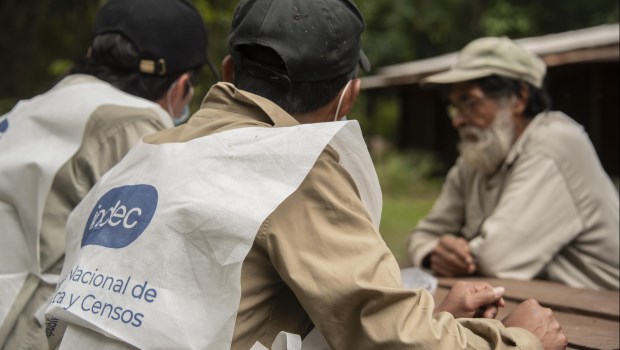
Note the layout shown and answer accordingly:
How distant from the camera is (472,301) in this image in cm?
198

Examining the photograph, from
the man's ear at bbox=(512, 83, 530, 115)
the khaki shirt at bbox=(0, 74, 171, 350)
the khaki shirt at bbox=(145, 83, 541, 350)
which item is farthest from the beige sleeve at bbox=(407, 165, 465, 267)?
the khaki shirt at bbox=(145, 83, 541, 350)

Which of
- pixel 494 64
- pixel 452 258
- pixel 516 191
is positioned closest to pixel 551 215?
pixel 516 191

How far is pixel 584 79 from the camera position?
340 inches

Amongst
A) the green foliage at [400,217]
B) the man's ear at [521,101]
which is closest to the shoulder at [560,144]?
the man's ear at [521,101]

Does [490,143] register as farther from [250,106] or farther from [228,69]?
[250,106]

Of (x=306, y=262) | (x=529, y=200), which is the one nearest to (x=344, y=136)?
(x=306, y=262)

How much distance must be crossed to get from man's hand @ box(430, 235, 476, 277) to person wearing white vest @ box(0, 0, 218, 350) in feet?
4.29

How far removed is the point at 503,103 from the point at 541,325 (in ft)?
6.33

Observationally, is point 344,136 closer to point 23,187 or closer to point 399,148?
point 23,187

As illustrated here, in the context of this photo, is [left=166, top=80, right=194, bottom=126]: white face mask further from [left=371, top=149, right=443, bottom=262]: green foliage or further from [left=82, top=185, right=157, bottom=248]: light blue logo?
[left=371, top=149, right=443, bottom=262]: green foliage

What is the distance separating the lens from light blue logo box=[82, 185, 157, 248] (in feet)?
5.46

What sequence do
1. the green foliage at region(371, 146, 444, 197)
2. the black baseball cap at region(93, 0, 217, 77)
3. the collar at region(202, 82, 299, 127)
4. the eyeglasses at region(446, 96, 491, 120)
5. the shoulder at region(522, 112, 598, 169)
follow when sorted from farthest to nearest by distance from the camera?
the green foliage at region(371, 146, 444, 197) → the eyeglasses at region(446, 96, 491, 120) → the shoulder at region(522, 112, 598, 169) → the black baseball cap at region(93, 0, 217, 77) → the collar at region(202, 82, 299, 127)

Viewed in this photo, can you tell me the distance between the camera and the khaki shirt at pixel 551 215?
329cm

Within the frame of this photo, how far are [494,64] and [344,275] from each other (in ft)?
7.59
